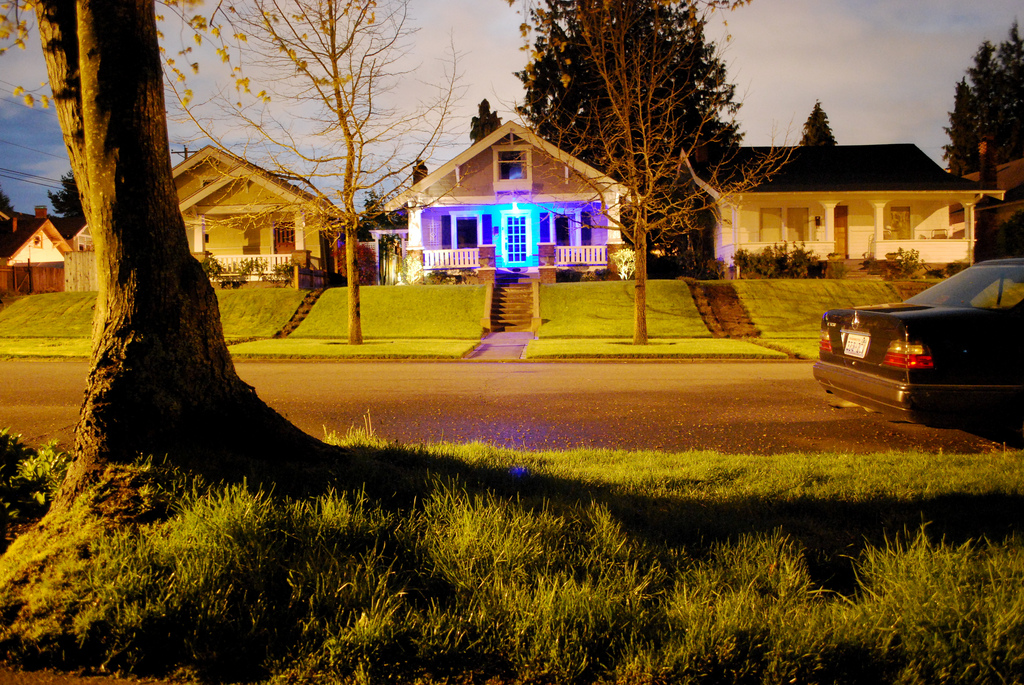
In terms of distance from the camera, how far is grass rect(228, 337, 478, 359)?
15.6 m

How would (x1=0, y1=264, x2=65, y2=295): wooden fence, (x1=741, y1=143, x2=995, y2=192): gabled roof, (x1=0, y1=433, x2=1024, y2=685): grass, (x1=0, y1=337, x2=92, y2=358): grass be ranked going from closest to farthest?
(x1=0, y1=433, x2=1024, y2=685): grass → (x1=0, y1=337, x2=92, y2=358): grass → (x1=741, y1=143, x2=995, y2=192): gabled roof → (x1=0, y1=264, x2=65, y2=295): wooden fence

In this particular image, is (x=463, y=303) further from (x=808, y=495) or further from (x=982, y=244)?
(x=982, y=244)

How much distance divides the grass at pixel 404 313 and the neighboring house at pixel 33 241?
144ft

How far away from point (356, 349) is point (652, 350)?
7041mm

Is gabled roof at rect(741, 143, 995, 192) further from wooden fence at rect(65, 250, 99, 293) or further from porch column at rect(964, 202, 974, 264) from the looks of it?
wooden fence at rect(65, 250, 99, 293)

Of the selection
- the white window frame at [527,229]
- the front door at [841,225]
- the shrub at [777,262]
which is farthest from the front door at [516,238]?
the front door at [841,225]

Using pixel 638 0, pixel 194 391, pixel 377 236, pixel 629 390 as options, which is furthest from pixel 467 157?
pixel 194 391

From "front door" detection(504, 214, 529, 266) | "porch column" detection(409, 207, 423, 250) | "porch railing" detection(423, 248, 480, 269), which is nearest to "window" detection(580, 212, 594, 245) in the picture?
Answer: "front door" detection(504, 214, 529, 266)

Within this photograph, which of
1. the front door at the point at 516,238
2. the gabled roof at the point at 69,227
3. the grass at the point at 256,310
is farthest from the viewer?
the gabled roof at the point at 69,227

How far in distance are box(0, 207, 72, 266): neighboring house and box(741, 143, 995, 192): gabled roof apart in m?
55.2

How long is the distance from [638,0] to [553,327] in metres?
9.00

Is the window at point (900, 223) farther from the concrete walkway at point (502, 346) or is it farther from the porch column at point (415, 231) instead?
the porch column at point (415, 231)

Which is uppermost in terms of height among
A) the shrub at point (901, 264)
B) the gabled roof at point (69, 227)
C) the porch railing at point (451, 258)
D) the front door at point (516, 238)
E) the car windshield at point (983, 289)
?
the gabled roof at point (69, 227)

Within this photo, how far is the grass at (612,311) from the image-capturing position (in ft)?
65.3
